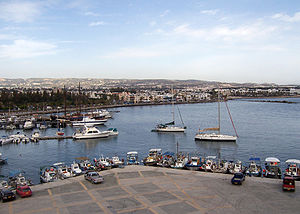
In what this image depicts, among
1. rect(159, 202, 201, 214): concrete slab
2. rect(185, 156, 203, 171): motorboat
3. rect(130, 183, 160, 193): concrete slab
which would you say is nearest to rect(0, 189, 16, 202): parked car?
rect(130, 183, 160, 193): concrete slab

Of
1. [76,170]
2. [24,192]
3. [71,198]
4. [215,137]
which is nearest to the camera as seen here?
[71,198]

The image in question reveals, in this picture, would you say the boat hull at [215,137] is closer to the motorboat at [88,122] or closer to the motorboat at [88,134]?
the motorboat at [88,134]

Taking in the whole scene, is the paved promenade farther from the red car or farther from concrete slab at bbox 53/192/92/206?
the red car

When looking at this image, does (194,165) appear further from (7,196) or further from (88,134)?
(88,134)

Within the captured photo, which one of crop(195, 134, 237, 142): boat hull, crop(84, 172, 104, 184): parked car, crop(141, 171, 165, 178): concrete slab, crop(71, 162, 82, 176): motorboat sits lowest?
crop(195, 134, 237, 142): boat hull

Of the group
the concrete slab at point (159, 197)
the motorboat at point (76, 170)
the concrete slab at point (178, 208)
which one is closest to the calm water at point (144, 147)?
the motorboat at point (76, 170)

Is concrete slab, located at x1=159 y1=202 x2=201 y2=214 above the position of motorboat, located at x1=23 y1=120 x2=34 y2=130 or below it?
above

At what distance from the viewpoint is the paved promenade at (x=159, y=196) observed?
1303cm

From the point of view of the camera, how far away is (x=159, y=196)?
1452 centimetres

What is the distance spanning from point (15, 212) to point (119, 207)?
432 cm

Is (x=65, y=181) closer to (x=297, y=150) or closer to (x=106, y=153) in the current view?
(x=106, y=153)

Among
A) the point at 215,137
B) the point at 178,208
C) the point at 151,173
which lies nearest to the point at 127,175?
the point at 151,173

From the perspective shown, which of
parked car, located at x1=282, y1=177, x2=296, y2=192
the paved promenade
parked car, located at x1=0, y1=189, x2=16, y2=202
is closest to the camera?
the paved promenade

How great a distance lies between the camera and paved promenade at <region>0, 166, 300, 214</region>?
1303 centimetres
